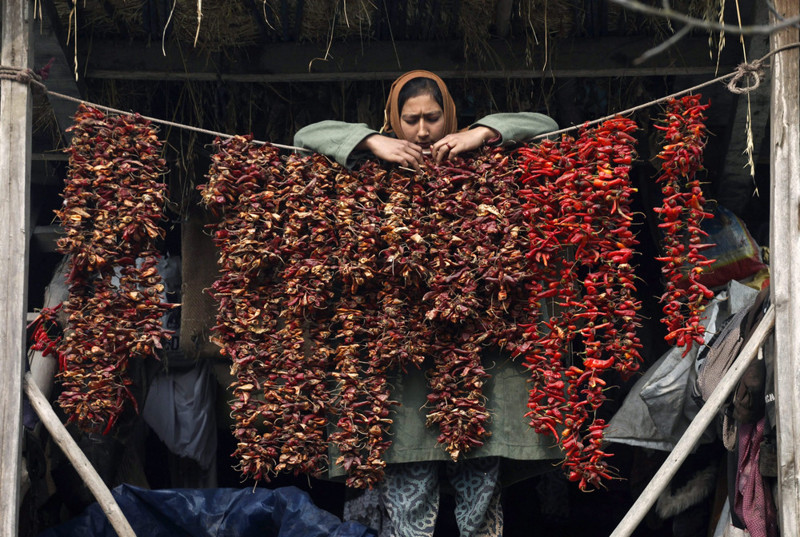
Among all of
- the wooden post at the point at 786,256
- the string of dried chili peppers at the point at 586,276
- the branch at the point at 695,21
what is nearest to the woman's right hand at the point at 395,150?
the string of dried chili peppers at the point at 586,276

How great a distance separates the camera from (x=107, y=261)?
4.09m

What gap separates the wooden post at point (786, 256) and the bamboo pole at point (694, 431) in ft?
0.23

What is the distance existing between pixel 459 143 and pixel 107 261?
57.7 inches

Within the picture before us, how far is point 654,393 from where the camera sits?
14.9ft

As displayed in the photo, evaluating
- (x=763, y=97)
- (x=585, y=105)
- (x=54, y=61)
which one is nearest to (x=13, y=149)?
(x=54, y=61)

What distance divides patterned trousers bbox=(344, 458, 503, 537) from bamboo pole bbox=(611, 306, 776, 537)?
0.67m

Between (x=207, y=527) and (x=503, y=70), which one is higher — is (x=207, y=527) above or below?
below

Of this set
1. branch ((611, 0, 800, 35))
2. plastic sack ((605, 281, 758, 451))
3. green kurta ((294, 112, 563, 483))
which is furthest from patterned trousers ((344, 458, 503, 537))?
branch ((611, 0, 800, 35))

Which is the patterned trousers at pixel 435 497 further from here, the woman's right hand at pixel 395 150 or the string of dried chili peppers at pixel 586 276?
the woman's right hand at pixel 395 150

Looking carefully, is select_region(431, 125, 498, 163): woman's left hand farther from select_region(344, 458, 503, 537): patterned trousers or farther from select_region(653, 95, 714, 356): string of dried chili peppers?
select_region(344, 458, 503, 537): patterned trousers

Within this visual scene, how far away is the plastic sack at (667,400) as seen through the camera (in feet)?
14.9

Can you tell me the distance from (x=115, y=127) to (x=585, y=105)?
2367 mm

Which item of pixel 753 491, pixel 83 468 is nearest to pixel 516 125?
pixel 753 491

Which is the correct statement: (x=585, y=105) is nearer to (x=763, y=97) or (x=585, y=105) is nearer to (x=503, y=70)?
(x=503, y=70)
